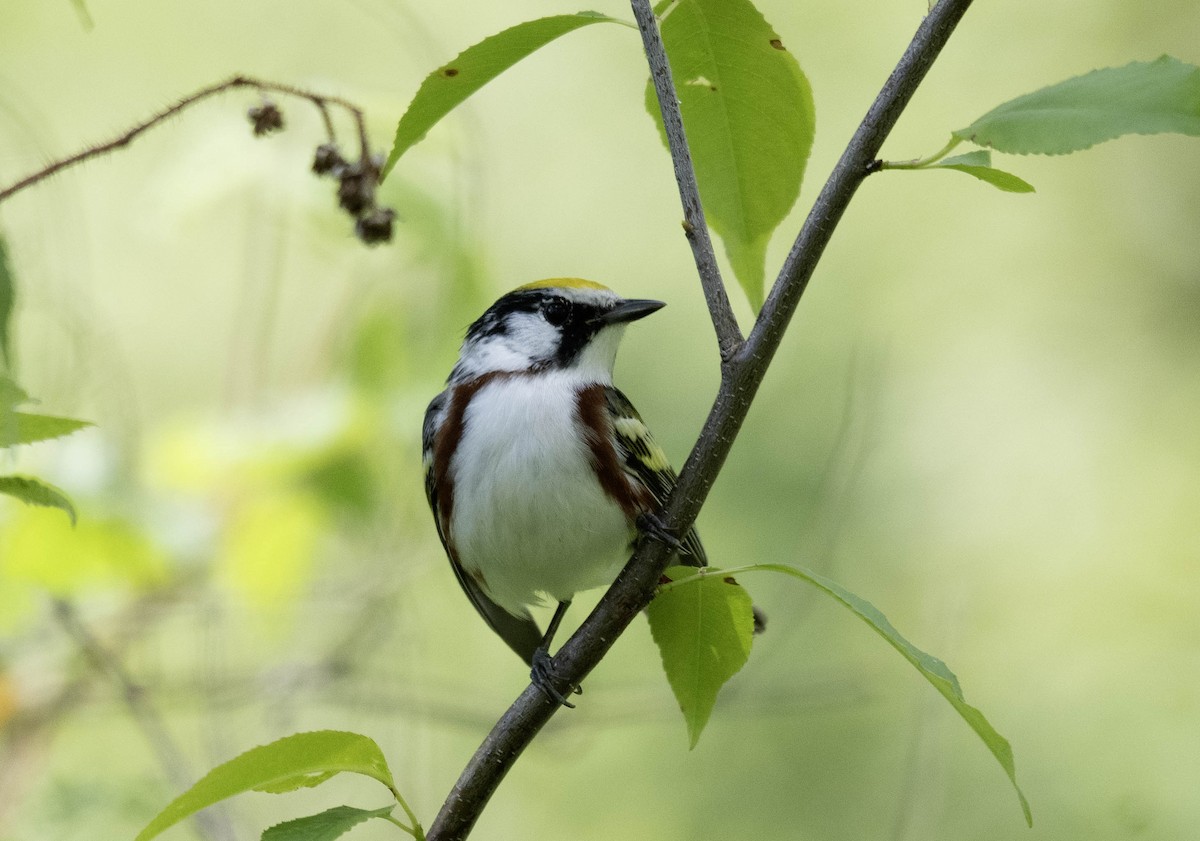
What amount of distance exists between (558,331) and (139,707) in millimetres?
1189

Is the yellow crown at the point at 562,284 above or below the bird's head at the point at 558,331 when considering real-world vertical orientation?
above

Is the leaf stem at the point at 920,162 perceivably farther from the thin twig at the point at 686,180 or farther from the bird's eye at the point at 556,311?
the bird's eye at the point at 556,311

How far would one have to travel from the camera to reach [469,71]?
138cm

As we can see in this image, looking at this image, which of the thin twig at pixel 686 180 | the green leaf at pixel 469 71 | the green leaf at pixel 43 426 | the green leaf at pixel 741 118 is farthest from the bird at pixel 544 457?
the green leaf at pixel 43 426

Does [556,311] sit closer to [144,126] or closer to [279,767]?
[144,126]

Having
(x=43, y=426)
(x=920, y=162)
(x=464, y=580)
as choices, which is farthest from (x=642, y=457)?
(x=43, y=426)

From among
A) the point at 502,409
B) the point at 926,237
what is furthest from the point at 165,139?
the point at 926,237

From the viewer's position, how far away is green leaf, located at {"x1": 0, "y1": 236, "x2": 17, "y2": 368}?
3.65 ft

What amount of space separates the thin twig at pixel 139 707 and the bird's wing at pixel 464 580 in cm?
70

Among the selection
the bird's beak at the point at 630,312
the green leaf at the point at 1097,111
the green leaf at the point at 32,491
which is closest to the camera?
the green leaf at the point at 1097,111

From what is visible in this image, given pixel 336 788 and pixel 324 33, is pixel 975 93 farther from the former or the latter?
pixel 336 788

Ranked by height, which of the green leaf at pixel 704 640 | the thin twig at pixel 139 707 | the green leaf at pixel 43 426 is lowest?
the thin twig at pixel 139 707

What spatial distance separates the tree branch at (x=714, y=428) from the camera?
129cm

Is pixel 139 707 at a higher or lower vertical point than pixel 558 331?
lower
